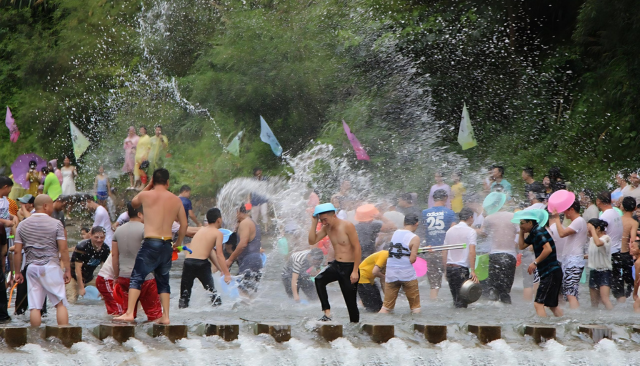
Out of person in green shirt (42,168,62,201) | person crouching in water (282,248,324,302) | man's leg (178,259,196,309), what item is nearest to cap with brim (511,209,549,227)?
person crouching in water (282,248,324,302)

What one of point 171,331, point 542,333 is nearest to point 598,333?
point 542,333

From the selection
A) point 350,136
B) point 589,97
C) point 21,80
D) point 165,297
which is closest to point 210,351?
point 165,297

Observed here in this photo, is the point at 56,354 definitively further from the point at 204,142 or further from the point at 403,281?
the point at 204,142

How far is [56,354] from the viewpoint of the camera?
6.88m

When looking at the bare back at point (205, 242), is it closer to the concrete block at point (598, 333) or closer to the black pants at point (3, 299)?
the black pants at point (3, 299)

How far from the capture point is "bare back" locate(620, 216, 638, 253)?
396 inches

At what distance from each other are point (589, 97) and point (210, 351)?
13897 millimetres

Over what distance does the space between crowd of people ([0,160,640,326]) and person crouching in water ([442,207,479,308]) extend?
1 cm

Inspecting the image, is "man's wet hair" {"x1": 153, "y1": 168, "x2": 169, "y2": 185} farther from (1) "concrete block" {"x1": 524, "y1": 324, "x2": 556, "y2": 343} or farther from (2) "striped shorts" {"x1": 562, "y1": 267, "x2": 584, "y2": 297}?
(2) "striped shorts" {"x1": 562, "y1": 267, "x2": 584, "y2": 297}

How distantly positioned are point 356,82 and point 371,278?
11859 mm

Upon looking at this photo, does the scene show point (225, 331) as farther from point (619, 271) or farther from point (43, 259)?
point (619, 271)

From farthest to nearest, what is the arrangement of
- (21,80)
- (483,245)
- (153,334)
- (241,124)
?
(21,80)
(241,124)
(483,245)
(153,334)

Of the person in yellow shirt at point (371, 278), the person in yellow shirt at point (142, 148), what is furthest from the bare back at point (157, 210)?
the person in yellow shirt at point (142, 148)

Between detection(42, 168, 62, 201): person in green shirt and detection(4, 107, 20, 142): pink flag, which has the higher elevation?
detection(4, 107, 20, 142): pink flag
